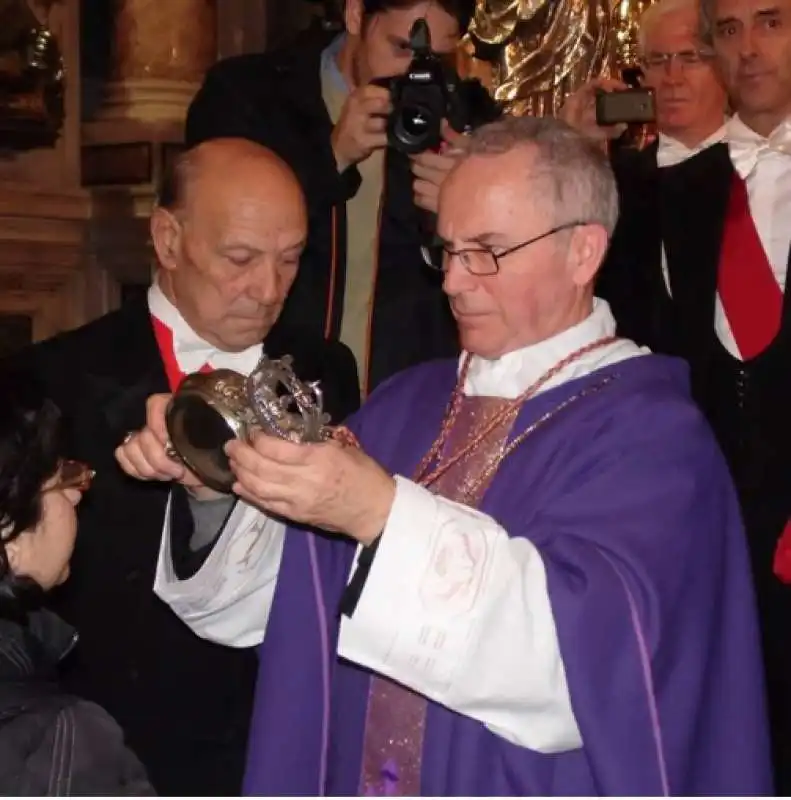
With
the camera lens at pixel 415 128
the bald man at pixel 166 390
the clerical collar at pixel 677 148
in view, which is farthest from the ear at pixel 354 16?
the clerical collar at pixel 677 148

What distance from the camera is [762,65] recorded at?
3557 millimetres

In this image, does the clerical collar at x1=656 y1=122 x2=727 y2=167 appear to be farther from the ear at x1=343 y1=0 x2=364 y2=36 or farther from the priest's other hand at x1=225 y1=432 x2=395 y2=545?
the priest's other hand at x1=225 y1=432 x2=395 y2=545

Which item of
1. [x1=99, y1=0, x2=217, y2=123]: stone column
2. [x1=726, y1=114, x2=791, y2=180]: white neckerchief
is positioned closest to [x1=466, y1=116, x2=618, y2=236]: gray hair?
[x1=726, y1=114, x2=791, y2=180]: white neckerchief

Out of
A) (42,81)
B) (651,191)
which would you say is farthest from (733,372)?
(42,81)

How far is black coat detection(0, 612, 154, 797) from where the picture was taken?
1.92m

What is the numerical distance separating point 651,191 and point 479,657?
1.91 m

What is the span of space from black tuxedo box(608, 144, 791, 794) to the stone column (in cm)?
201

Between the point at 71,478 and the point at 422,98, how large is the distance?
1.47 m

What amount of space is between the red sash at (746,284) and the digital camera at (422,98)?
0.68 meters

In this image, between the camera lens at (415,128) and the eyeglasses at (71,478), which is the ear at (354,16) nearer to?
the camera lens at (415,128)

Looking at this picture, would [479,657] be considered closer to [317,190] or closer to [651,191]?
[317,190]

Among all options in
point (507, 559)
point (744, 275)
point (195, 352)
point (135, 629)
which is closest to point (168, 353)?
point (195, 352)

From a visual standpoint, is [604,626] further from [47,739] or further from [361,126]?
[361,126]

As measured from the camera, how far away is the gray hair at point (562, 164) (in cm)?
248
